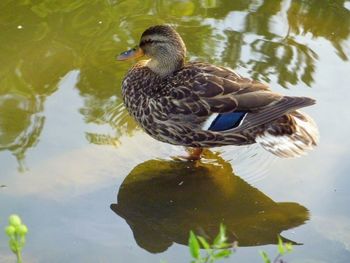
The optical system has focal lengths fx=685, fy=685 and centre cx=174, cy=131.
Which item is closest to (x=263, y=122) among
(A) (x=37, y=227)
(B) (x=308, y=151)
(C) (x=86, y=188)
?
(B) (x=308, y=151)

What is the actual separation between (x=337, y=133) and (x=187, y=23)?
6.62 ft

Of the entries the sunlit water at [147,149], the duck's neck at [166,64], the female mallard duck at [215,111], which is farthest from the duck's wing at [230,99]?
the sunlit water at [147,149]

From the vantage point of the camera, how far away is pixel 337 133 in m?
5.30

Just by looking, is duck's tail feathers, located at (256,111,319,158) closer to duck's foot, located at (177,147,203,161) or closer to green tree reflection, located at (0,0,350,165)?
duck's foot, located at (177,147,203,161)

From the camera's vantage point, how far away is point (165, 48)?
17.3 ft

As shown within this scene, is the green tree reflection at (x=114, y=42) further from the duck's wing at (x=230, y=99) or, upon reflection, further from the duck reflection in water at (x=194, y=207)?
the duck's wing at (x=230, y=99)

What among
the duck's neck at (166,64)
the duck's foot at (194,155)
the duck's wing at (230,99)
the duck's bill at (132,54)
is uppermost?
the duck's wing at (230,99)

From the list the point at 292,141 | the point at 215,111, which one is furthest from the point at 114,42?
the point at 292,141

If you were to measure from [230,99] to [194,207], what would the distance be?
0.79m

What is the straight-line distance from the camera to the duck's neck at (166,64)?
5.27 metres

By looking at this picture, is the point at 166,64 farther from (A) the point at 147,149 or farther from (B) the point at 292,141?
(B) the point at 292,141

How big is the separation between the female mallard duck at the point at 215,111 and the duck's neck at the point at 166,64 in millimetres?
77

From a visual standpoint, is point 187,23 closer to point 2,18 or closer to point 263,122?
point 2,18

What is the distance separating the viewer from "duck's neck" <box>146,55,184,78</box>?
5.27 m
